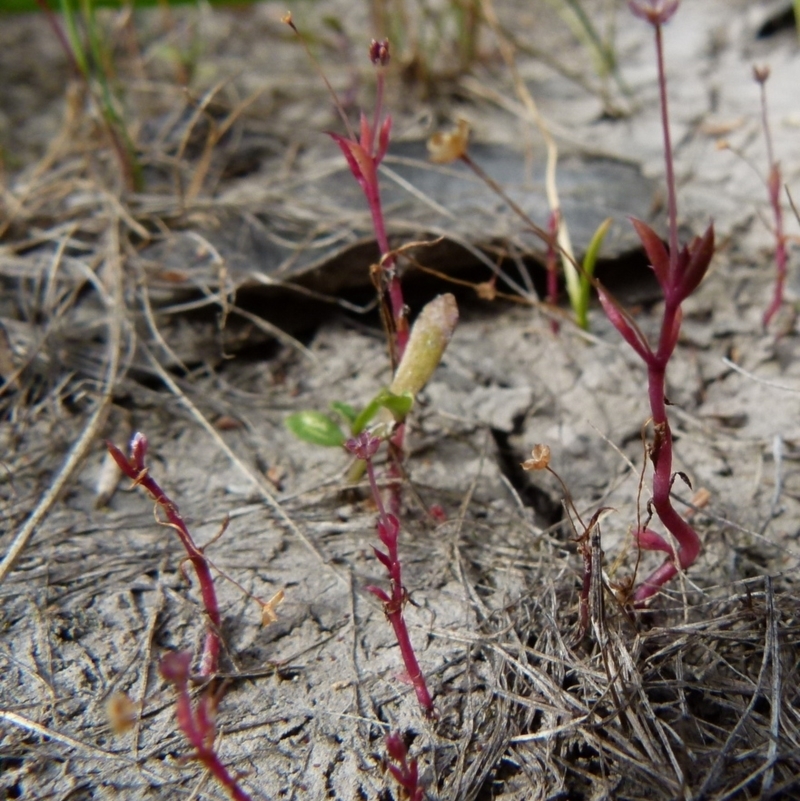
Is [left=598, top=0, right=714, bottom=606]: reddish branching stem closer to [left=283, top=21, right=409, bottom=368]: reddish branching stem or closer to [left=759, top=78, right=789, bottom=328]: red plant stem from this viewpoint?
[left=283, top=21, right=409, bottom=368]: reddish branching stem

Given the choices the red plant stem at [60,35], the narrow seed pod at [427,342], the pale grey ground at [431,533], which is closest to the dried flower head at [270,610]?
the pale grey ground at [431,533]

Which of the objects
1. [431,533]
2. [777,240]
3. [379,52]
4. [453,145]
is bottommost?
[431,533]

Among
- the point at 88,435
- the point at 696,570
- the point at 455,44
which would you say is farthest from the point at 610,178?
the point at 88,435

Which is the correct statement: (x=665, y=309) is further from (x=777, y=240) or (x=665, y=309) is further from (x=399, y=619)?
(x=777, y=240)

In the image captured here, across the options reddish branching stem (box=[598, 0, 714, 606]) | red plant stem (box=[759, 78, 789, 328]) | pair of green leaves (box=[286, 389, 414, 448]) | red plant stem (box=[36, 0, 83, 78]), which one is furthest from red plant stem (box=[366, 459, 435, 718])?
red plant stem (box=[36, 0, 83, 78])

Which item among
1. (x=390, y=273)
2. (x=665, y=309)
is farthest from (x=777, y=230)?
(x=390, y=273)

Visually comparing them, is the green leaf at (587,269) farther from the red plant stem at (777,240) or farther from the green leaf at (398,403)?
the green leaf at (398,403)
